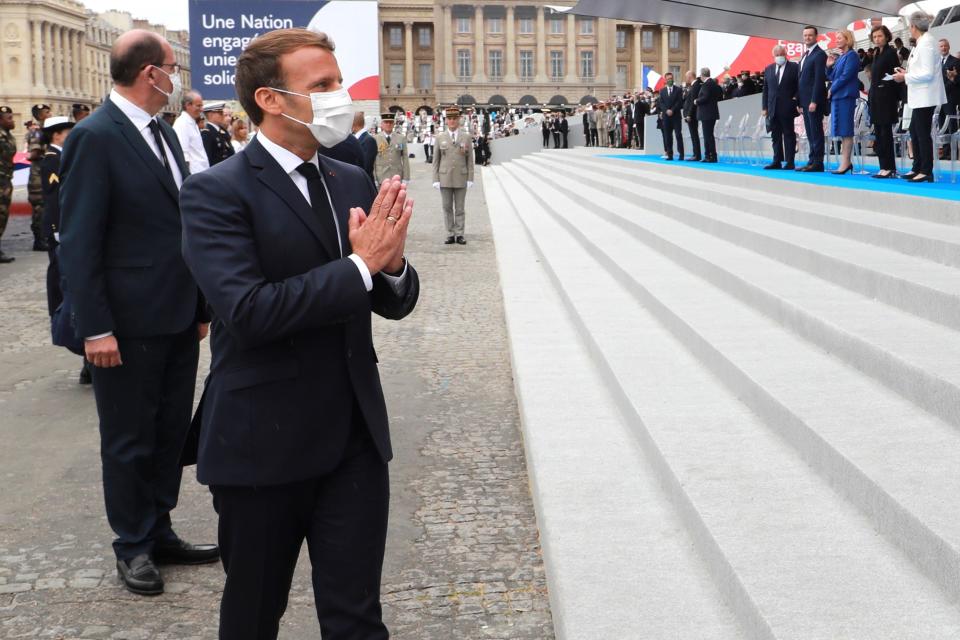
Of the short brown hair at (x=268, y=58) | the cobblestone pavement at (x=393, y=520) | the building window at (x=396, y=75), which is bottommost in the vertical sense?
the cobblestone pavement at (x=393, y=520)

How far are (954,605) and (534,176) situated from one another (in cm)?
2413

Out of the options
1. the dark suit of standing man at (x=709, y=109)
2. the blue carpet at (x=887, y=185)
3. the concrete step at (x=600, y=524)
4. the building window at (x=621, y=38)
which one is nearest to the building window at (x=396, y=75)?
the building window at (x=621, y=38)

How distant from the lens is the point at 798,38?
27000mm

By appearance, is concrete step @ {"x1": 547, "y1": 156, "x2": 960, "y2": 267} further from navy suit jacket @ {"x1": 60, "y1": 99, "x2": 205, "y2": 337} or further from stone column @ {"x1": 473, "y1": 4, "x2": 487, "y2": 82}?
stone column @ {"x1": 473, "y1": 4, "x2": 487, "y2": 82}

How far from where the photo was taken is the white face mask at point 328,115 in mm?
2373

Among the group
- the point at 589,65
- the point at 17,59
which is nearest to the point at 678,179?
the point at 589,65

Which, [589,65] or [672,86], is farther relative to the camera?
[589,65]

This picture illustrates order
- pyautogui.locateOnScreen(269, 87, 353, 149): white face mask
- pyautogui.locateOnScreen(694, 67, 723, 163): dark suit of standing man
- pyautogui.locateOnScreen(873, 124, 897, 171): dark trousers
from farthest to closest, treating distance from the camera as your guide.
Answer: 1. pyautogui.locateOnScreen(694, 67, 723, 163): dark suit of standing man
2. pyautogui.locateOnScreen(873, 124, 897, 171): dark trousers
3. pyautogui.locateOnScreen(269, 87, 353, 149): white face mask

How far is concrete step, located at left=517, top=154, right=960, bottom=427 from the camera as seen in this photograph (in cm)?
404

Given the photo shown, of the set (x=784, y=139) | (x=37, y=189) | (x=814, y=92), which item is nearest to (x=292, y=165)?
(x=814, y=92)

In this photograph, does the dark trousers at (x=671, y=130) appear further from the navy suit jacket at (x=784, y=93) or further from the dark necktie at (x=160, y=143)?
the dark necktie at (x=160, y=143)

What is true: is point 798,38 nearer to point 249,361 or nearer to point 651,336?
point 651,336

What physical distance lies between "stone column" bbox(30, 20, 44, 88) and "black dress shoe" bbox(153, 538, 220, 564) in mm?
124180

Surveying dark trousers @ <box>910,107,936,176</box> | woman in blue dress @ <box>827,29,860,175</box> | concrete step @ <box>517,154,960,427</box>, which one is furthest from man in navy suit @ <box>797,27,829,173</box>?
concrete step @ <box>517,154,960,427</box>
